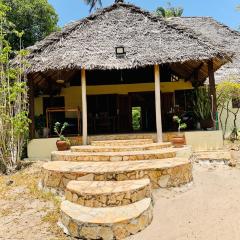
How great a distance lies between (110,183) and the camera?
244 inches

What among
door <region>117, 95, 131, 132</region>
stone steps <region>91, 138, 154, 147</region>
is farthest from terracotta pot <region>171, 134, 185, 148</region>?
door <region>117, 95, 131, 132</region>

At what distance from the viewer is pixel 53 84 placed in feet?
44.6

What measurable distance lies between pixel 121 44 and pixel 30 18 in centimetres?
1104

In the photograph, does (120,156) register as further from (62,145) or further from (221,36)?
(221,36)

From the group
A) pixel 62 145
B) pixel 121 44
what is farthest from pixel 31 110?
pixel 121 44

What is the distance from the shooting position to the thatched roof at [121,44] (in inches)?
388

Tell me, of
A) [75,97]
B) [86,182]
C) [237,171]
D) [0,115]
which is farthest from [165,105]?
A: [86,182]

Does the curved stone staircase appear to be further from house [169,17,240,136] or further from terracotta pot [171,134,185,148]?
house [169,17,240,136]

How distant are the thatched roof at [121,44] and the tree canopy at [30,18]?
8.99 meters

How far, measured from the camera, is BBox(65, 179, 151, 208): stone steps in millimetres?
5461

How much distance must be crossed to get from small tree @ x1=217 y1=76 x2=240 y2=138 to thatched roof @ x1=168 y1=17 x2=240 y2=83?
3.82 ft

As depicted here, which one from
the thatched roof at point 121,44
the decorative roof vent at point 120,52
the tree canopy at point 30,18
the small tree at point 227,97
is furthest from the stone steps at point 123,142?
the tree canopy at point 30,18

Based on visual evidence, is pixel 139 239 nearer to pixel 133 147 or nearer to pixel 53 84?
pixel 133 147

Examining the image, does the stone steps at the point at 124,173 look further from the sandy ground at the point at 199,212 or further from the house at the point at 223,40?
the house at the point at 223,40
